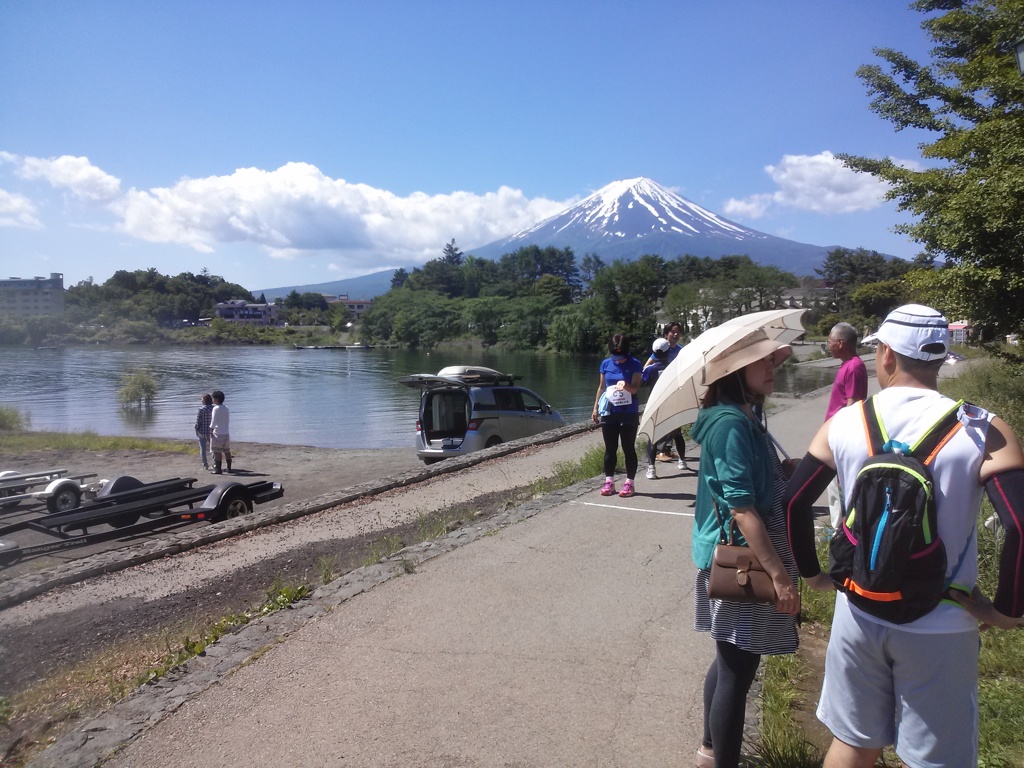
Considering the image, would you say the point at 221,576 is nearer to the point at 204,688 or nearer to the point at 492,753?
the point at 204,688

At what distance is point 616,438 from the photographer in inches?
301

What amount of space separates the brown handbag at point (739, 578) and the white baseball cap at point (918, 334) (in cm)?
88

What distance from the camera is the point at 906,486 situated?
1981 mm

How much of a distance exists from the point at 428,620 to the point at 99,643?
2.37 m

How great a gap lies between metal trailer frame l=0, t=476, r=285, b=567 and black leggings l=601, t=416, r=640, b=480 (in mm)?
5082

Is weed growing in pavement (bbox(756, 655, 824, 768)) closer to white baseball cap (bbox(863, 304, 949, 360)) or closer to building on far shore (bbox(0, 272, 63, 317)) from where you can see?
white baseball cap (bbox(863, 304, 949, 360))

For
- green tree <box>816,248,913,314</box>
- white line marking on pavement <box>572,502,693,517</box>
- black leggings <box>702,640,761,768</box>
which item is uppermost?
green tree <box>816,248,913,314</box>

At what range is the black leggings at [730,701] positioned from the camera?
2.67 metres

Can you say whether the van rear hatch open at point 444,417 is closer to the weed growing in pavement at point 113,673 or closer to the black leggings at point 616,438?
the black leggings at point 616,438

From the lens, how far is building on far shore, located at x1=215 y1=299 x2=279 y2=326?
161 meters

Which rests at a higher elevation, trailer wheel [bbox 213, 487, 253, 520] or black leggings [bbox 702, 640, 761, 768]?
black leggings [bbox 702, 640, 761, 768]

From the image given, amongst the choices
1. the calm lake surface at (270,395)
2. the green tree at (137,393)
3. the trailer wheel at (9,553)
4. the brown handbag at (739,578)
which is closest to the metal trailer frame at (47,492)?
the trailer wheel at (9,553)

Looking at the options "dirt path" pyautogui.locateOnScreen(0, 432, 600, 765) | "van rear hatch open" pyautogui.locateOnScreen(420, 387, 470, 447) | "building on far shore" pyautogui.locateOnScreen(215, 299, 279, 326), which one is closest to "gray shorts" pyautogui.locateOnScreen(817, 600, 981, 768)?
"dirt path" pyautogui.locateOnScreen(0, 432, 600, 765)

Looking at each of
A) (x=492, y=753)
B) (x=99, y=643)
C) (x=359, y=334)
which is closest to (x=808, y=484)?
(x=492, y=753)
